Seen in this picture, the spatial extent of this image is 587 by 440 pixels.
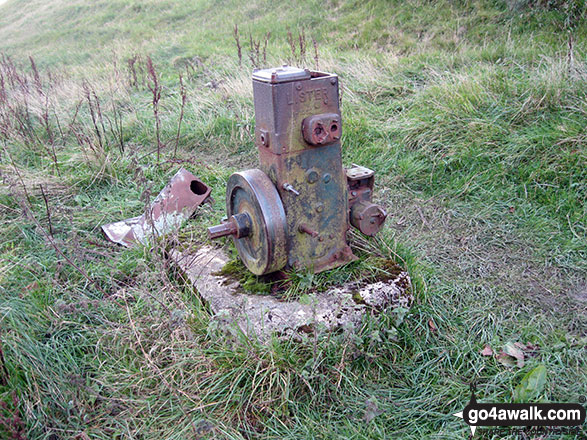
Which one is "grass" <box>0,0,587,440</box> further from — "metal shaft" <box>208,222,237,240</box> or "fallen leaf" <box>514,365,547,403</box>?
"metal shaft" <box>208,222,237,240</box>

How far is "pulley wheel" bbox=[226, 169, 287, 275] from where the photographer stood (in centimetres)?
233

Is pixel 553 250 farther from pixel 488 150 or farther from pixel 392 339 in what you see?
pixel 392 339

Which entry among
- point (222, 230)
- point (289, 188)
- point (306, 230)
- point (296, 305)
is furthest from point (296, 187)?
point (296, 305)

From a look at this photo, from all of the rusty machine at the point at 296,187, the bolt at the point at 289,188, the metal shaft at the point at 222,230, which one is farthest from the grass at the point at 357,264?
the bolt at the point at 289,188

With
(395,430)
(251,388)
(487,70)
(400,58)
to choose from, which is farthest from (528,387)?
(400,58)

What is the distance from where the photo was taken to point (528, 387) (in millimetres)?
2152

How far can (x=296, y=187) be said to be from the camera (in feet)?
7.80

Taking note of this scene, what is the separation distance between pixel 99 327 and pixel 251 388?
995 mm

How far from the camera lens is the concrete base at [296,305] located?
7.54ft

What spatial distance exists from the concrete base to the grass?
0.26ft

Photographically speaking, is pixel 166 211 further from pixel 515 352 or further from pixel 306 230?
pixel 515 352

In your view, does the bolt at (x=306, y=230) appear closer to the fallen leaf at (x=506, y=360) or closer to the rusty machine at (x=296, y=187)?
the rusty machine at (x=296, y=187)

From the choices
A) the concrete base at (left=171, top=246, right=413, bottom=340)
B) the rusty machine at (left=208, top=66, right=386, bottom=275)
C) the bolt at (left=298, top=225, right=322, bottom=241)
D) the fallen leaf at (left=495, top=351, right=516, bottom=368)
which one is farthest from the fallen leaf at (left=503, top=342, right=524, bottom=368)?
the bolt at (left=298, top=225, right=322, bottom=241)

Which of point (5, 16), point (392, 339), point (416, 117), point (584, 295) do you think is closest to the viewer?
point (392, 339)
